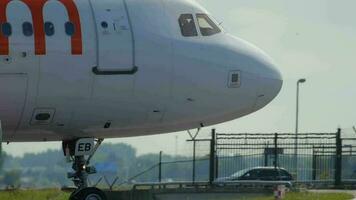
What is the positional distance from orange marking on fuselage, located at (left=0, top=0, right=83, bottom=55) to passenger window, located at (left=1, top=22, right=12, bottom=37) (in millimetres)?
64

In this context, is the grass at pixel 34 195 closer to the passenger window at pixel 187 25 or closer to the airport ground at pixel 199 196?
the airport ground at pixel 199 196

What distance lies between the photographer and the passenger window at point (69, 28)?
24533mm

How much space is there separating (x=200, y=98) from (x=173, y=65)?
101 centimetres

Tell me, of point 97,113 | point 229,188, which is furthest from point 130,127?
point 229,188

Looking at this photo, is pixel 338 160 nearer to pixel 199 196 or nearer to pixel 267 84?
pixel 199 196

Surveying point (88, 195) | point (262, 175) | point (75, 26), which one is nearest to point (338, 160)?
point (262, 175)

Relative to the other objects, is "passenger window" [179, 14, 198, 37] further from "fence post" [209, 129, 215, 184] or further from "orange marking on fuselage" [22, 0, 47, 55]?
"fence post" [209, 129, 215, 184]

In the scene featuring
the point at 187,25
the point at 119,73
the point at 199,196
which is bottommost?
the point at 199,196

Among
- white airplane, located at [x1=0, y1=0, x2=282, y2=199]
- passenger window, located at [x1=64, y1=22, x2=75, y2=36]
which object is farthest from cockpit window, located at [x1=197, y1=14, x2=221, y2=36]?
passenger window, located at [x1=64, y1=22, x2=75, y2=36]

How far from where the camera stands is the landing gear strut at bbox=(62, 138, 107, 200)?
25.2 meters

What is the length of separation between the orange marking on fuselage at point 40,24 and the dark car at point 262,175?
17.8 m

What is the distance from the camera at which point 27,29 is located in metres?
24.1

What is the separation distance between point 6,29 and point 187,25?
14.8 ft

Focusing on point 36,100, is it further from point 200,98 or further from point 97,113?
point 200,98
